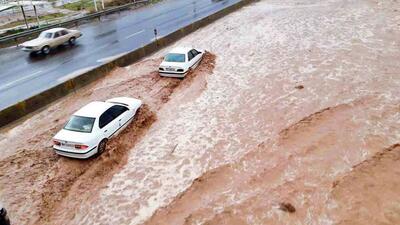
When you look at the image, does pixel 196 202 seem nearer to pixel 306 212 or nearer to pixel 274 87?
pixel 306 212

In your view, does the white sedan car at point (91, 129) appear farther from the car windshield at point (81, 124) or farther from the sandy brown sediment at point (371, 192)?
the sandy brown sediment at point (371, 192)

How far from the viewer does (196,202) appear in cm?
1024

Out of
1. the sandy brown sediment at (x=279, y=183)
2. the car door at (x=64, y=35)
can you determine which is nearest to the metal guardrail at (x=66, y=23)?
the car door at (x=64, y=35)

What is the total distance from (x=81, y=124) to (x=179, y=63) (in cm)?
784

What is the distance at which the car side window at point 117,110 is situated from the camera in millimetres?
13008

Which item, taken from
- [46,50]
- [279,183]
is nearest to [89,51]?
[46,50]

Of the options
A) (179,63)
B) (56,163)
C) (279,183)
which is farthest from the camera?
(179,63)

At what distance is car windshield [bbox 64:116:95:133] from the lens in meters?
12.0

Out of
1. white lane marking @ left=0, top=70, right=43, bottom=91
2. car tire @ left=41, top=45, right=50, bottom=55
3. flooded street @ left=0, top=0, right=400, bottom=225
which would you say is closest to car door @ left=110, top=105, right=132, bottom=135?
flooded street @ left=0, top=0, right=400, bottom=225

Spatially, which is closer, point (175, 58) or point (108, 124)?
point (108, 124)

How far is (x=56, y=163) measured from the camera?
11938 mm

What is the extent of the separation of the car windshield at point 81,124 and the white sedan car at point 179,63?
718 centimetres

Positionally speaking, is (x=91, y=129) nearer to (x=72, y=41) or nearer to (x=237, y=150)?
(x=237, y=150)

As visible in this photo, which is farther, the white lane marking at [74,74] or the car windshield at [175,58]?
the car windshield at [175,58]
